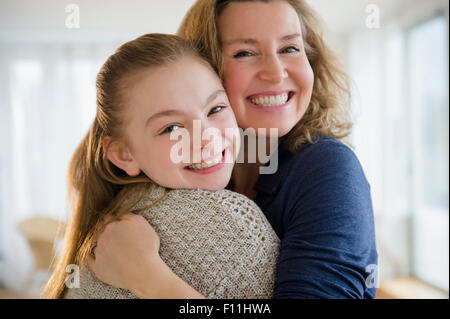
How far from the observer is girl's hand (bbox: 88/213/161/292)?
2.64 feet

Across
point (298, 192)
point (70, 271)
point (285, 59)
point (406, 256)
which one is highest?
point (285, 59)

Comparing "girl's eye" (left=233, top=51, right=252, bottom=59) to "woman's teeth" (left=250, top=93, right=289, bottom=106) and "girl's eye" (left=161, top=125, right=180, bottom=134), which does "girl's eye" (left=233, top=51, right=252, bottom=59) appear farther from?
"girl's eye" (left=161, top=125, right=180, bottom=134)

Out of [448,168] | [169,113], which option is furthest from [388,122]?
[169,113]

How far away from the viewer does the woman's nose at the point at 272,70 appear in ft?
3.39

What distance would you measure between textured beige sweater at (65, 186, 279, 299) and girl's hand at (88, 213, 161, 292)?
28 mm

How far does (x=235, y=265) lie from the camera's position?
2.58 feet

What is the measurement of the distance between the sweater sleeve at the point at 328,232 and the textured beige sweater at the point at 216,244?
45 millimetres

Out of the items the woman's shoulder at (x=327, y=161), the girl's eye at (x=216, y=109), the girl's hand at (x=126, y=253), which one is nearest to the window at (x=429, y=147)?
the woman's shoulder at (x=327, y=161)

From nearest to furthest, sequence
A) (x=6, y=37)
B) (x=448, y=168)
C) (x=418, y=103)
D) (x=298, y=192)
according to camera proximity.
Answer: (x=298, y=192) → (x=448, y=168) → (x=418, y=103) → (x=6, y=37)

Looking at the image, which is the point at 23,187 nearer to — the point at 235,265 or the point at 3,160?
the point at 3,160

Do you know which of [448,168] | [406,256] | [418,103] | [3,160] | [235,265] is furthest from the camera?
[3,160]

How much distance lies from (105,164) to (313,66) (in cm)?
69

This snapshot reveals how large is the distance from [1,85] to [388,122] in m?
4.28

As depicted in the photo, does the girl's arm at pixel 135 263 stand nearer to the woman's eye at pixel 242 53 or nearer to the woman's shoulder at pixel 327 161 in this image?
the woman's shoulder at pixel 327 161
